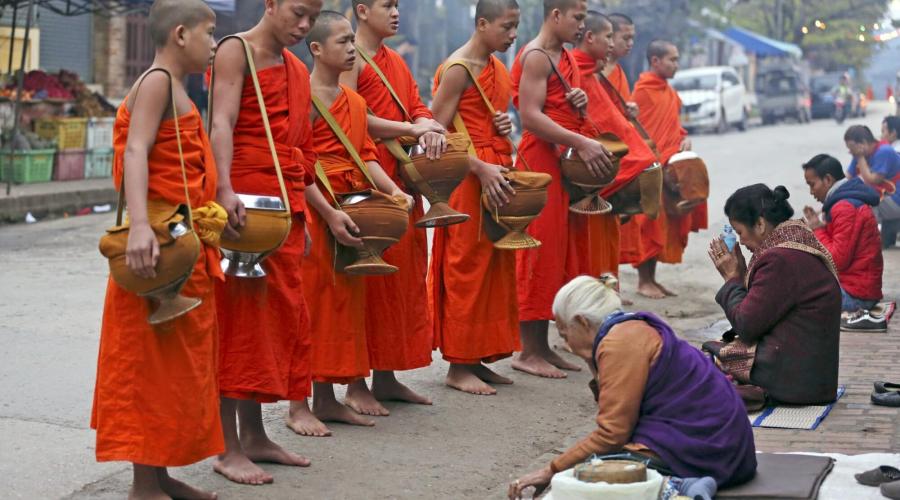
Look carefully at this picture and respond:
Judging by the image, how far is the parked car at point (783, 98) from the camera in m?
40.5

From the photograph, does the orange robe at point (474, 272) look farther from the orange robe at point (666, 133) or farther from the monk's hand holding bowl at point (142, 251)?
the orange robe at point (666, 133)

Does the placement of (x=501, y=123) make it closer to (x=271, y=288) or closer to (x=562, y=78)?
(x=562, y=78)

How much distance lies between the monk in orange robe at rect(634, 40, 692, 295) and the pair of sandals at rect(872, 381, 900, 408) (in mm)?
3438

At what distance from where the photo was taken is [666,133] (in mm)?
9828

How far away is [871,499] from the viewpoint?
14.6ft

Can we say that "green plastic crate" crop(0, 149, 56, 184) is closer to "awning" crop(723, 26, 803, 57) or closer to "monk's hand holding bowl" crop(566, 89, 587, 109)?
"monk's hand holding bowl" crop(566, 89, 587, 109)

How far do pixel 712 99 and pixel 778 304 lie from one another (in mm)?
27620

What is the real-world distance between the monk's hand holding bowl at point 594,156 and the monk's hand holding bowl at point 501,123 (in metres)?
0.49

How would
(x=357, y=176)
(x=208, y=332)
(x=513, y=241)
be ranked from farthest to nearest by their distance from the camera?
(x=513, y=241), (x=357, y=176), (x=208, y=332)

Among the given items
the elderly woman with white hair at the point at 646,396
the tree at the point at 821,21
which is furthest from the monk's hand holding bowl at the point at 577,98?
the tree at the point at 821,21

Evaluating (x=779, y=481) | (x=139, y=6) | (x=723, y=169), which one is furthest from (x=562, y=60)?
(x=723, y=169)

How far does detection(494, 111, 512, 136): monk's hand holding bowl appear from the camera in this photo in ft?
21.0

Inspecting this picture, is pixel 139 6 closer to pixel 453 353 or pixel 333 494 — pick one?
pixel 453 353

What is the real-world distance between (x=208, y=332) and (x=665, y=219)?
583 centimetres
